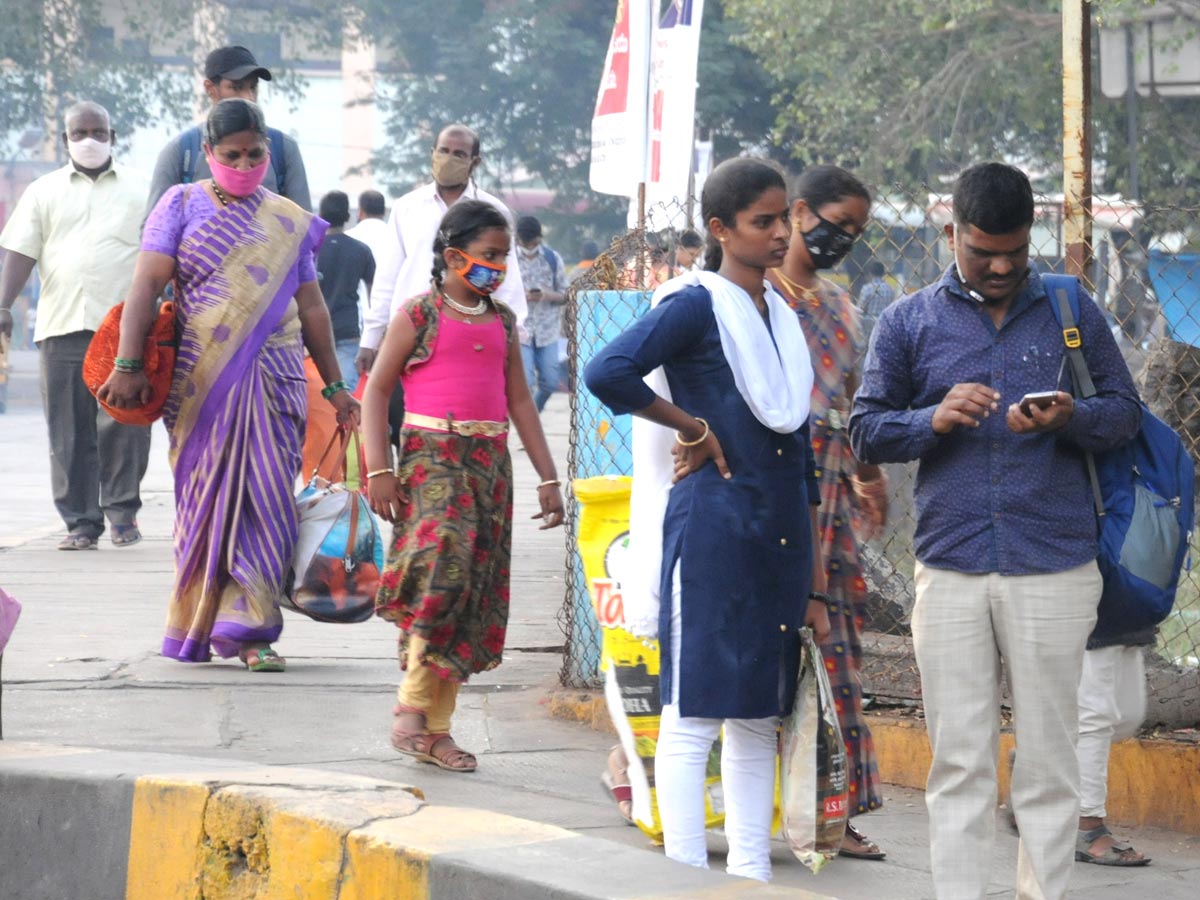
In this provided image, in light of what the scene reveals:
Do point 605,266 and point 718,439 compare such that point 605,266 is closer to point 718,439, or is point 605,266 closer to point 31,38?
point 718,439

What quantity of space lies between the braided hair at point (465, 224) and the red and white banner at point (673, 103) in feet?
9.61


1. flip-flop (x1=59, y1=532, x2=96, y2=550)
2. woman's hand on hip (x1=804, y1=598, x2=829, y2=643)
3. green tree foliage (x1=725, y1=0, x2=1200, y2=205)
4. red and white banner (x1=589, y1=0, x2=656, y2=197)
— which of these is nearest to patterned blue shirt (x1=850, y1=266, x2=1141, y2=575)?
woman's hand on hip (x1=804, y1=598, x2=829, y2=643)

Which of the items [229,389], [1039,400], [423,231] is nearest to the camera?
[1039,400]

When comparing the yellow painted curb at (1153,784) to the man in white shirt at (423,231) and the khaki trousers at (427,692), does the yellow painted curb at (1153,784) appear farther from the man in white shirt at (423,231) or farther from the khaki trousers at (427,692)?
the man in white shirt at (423,231)

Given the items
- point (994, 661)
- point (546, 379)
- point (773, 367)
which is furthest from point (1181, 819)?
point (546, 379)

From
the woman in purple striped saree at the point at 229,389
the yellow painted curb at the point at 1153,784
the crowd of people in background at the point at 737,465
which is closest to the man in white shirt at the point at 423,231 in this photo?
the crowd of people in background at the point at 737,465

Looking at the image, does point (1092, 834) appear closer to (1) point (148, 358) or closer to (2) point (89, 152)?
(1) point (148, 358)

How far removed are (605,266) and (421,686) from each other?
5.92 feet

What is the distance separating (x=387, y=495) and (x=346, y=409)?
143cm

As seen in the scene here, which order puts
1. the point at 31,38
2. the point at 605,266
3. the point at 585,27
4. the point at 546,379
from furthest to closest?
1. the point at 585,27
2. the point at 31,38
3. the point at 546,379
4. the point at 605,266

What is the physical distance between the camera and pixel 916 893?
4.48 metres

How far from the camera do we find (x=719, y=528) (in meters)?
4.02

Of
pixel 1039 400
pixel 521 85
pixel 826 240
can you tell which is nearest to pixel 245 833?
pixel 1039 400

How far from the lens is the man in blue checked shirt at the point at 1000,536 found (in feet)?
12.6
